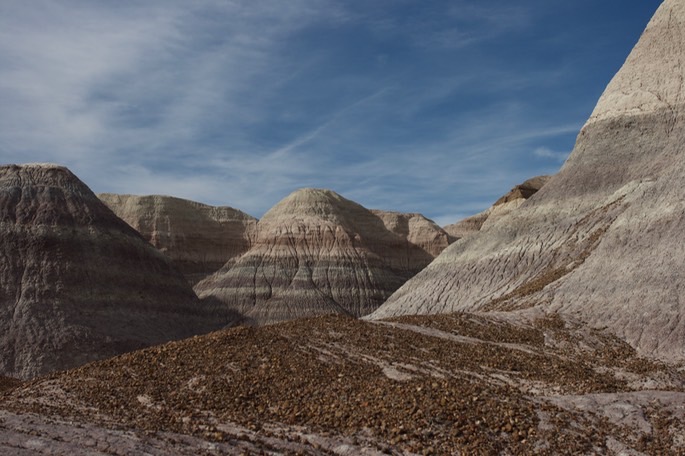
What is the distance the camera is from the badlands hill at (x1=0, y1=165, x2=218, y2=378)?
47.4 m

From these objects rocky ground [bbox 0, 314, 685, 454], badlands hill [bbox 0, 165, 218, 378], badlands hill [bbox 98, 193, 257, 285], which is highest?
badlands hill [bbox 98, 193, 257, 285]

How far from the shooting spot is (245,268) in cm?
8150

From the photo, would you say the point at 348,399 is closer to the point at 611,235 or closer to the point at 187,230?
the point at 611,235

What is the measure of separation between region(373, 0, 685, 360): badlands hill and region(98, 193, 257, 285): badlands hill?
41.3 meters

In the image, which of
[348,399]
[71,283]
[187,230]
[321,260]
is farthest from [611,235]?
[187,230]

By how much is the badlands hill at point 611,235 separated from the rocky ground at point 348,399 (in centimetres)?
399

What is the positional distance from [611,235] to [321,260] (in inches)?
2077

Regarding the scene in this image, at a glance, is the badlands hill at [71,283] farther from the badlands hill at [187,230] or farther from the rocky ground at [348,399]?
the rocky ground at [348,399]

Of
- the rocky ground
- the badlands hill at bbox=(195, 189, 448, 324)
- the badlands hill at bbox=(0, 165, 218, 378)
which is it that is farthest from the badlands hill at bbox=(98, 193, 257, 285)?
the rocky ground

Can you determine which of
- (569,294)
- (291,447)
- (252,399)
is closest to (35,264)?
(569,294)

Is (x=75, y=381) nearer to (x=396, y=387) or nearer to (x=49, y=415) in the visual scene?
(x=49, y=415)

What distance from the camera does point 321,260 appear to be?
3201 inches

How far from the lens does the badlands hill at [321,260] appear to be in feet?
250

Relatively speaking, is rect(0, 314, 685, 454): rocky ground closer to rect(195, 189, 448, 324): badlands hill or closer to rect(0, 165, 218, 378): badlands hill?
rect(0, 165, 218, 378): badlands hill
